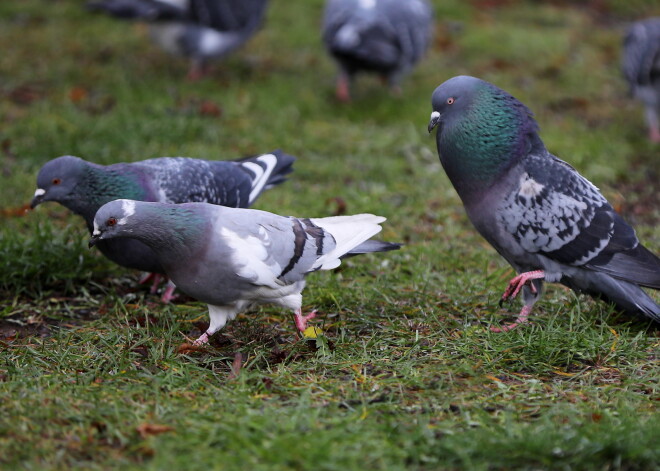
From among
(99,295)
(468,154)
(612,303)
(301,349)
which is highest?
(468,154)

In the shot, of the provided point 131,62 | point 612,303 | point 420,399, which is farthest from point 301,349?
point 131,62

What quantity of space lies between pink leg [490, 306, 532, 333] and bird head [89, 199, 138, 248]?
184 cm

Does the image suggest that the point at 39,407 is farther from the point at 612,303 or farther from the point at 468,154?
the point at 612,303

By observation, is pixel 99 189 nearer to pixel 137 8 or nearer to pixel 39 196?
pixel 39 196

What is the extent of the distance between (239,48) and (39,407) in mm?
6828

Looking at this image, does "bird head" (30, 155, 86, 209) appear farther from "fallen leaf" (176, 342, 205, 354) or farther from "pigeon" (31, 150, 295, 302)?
"fallen leaf" (176, 342, 205, 354)

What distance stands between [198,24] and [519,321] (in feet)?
18.2

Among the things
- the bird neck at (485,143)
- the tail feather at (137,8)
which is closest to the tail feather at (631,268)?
the bird neck at (485,143)

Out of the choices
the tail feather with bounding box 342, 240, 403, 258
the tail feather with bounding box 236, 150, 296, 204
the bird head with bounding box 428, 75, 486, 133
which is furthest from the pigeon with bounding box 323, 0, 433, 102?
the tail feather with bounding box 342, 240, 403, 258

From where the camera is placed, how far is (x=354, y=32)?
26.1 ft

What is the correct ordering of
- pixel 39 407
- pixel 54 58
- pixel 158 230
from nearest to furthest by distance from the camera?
pixel 39 407 < pixel 158 230 < pixel 54 58

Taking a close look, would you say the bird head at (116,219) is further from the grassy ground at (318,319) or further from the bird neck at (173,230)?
the grassy ground at (318,319)

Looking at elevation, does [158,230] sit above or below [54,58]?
above

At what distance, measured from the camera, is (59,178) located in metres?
4.36
